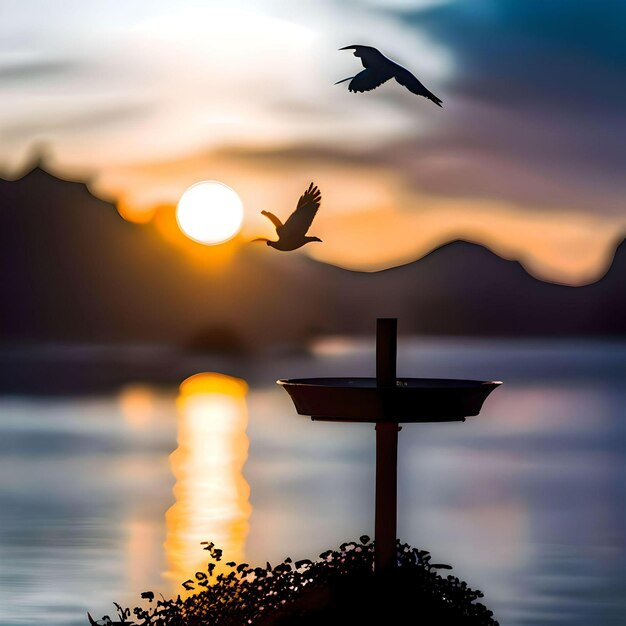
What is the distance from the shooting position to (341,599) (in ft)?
34.2

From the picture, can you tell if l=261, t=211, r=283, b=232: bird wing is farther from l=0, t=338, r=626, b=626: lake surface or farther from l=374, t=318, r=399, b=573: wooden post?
l=0, t=338, r=626, b=626: lake surface

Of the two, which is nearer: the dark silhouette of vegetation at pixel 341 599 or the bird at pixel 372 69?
the dark silhouette of vegetation at pixel 341 599

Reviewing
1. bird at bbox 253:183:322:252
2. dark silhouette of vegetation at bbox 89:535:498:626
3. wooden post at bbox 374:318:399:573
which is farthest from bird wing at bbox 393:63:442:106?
dark silhouette of vegetation at bbox 89:535:498:626

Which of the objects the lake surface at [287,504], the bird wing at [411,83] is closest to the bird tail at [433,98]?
the bird wing at [411,83]

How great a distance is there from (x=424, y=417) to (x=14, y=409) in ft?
205

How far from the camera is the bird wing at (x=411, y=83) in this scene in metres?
10.5

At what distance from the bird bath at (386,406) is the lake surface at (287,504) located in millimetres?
6519

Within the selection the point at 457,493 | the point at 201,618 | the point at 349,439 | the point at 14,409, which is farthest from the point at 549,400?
the point at 201,618

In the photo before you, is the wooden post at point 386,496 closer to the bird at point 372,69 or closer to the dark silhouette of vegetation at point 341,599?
the dark silhouette of vegetation at point 341,599

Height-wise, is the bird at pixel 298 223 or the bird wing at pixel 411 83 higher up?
the bird wing at pixel 411 83

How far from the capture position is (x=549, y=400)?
3319 inches

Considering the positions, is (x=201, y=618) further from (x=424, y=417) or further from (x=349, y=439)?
(x=349, y=439)

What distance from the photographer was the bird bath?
10117 millimetres

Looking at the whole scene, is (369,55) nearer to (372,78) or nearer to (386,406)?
(372,78)
